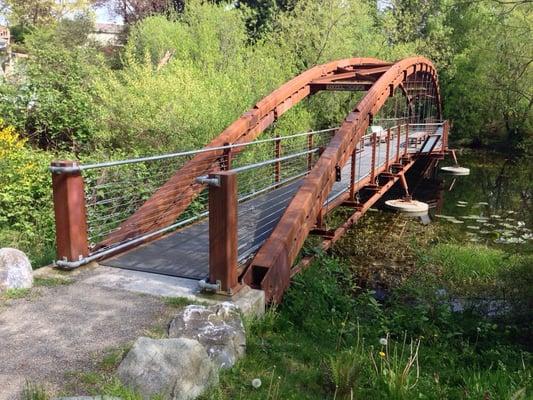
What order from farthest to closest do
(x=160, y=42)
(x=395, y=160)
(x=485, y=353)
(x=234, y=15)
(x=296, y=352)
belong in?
(x=234, y=15) < (x=160, y=42) < (x=395, y=160) < (x=485, y=353) < (x=296, y=352)

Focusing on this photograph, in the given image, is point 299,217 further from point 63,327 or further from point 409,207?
point 409,207

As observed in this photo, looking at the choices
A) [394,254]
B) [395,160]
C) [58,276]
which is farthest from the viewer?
[395,160]

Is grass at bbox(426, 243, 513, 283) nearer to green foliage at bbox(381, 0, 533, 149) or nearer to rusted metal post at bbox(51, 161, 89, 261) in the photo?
rusted metal post at bbox(51, 161, 89, 261)

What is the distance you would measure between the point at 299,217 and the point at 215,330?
237 cm

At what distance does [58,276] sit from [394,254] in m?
6.98

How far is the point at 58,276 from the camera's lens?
4.54 meters

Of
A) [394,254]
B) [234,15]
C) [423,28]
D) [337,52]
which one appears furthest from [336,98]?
[423,28]

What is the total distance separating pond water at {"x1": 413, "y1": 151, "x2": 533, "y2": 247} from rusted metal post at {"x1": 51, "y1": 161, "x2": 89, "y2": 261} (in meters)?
8.60

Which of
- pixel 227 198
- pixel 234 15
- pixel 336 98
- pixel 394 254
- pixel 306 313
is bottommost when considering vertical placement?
pixel 394 254

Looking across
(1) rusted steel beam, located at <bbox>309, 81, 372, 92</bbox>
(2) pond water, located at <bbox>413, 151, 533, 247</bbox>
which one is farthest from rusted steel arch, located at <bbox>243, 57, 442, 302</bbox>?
(2) pond water, located at <bbox>413, 151, 533, 247</bbox>

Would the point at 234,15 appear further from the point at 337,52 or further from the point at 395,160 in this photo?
the point at 395,160

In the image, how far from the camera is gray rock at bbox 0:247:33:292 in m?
4.15

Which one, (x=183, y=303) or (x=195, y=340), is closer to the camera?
(x=195, y=340)

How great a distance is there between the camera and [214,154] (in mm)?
8125
